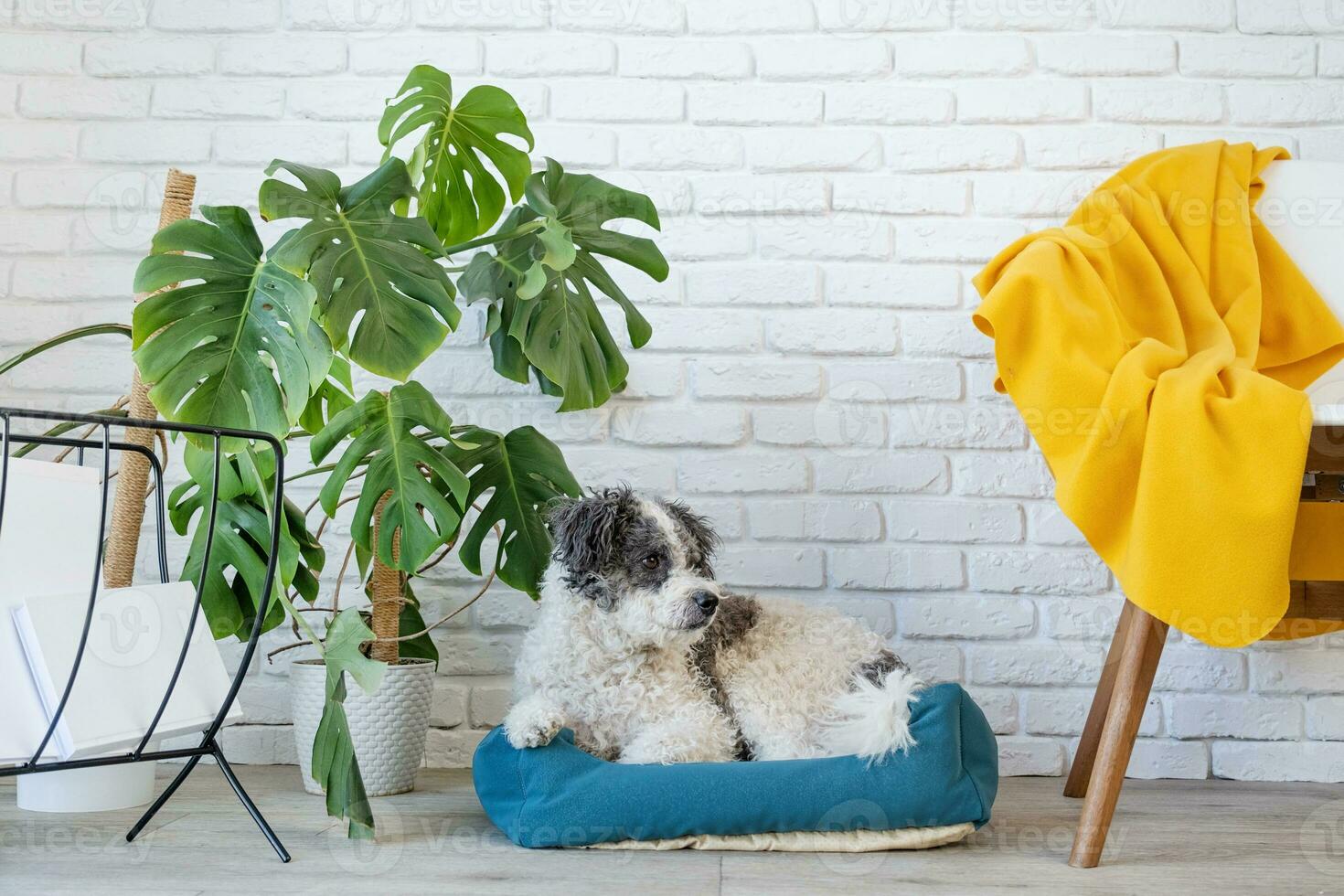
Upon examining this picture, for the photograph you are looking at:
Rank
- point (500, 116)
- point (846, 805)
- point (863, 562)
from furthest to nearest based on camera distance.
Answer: point (863, 562) < point (500, 116) < point (846, 805)

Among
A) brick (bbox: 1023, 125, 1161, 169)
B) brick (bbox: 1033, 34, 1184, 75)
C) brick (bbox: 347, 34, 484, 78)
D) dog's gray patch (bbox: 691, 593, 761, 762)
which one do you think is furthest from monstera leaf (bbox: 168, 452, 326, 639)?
brick (bbox: 1033, 34, 1184, 75)

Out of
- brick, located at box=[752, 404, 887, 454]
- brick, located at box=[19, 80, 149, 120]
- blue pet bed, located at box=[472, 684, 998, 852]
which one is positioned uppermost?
brick, located at box=[19, 80, 149, 120]

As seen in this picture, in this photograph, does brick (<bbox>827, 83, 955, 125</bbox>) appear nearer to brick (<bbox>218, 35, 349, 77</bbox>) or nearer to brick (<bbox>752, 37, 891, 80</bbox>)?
brick (<bbox>752, 37, 891, 80</bbox>)

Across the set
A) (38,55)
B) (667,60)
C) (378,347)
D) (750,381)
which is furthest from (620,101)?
(38,55)

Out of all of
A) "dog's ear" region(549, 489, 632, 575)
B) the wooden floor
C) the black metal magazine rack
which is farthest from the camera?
"dog's ear" region(549, 489, 632, 575)

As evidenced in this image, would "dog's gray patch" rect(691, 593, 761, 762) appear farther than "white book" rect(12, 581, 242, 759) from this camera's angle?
Yes

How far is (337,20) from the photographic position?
2.08 m

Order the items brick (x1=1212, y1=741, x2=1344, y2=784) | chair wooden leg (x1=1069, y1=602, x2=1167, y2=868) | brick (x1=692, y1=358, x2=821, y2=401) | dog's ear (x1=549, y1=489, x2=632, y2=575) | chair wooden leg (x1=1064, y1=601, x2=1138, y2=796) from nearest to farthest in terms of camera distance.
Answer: chair wooden leg (x1=1069, y1=602, x2=1167, y2=868) < dog's ear (x1=549, y1=489, x2=632, y2=575) < chair wooden leg (x1=1064, y1=601, x2=1138, y2=796) < brick (x1=1212, y1=741, x2=1344, y2=784) < brick (x1=692, y1=358, x2=821, y2=401)

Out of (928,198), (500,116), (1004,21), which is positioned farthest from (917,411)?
(500,116)

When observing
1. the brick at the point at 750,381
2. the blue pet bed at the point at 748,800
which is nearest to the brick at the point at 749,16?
the brick at the point at 750,381

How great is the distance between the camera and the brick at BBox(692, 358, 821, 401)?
2.02 metres

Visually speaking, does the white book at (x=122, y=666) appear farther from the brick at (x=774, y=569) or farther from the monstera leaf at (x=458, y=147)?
the brick at (x=774, y=569)

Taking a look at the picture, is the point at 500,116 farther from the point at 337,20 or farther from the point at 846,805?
the point at 846,805

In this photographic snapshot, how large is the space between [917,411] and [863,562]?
12.5 inches
